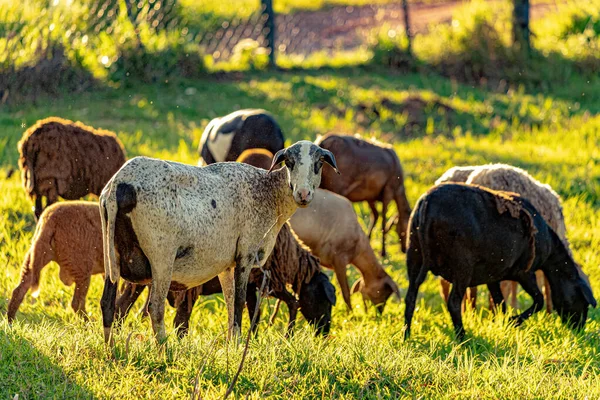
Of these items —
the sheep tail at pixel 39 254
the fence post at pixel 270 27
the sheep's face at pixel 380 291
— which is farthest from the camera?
the fence post at pixel 270 27

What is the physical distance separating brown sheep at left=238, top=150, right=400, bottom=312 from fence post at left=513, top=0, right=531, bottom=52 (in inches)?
427

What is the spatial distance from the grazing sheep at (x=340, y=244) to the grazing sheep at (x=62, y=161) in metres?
1.87

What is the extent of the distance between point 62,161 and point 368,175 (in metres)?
3.21

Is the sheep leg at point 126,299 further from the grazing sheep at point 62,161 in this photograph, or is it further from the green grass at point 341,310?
the grazing sheep at point 62,161

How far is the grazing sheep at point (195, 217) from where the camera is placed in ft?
17.7

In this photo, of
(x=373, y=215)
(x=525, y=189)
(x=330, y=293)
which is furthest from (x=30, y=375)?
(x=373, y=215)

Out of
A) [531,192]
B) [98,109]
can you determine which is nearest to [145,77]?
[98,109]

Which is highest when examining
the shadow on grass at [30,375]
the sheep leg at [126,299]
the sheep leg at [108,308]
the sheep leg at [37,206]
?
the sheep leg at [108,308]

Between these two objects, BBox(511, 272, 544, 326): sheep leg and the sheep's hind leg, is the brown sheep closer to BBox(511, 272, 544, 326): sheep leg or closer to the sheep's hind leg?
the sheep's hind leg

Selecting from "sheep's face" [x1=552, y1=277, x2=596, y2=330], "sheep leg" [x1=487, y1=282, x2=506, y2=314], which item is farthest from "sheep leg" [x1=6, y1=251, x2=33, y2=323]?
"sheep's face" [x1=552, y1=277, x2=596, y2=330]

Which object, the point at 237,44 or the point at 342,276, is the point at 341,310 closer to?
the point at 342,276

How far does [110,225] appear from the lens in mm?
5379

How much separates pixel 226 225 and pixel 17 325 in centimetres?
140

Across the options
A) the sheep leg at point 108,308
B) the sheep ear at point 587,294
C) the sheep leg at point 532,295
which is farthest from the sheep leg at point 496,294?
the sheep leg at point 108,308
